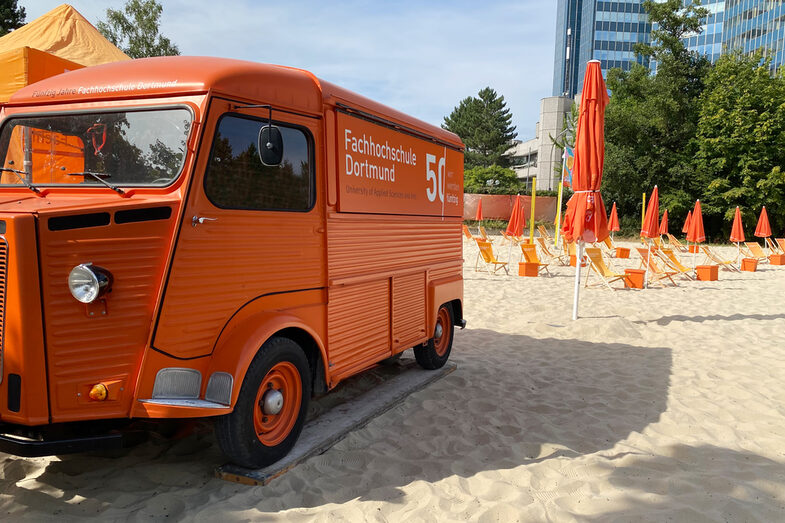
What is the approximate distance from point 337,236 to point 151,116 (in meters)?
1.58

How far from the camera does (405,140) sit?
5.55 meters

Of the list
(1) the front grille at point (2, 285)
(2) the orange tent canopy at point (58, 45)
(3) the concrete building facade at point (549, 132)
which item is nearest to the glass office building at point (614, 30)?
(3) the concrete building facade at point (549, 132)

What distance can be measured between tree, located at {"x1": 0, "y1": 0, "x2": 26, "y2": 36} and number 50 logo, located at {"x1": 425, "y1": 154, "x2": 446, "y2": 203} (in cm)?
2312

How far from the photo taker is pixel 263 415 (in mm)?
3861

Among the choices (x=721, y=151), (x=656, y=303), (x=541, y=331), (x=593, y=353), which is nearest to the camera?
(x=593, y=353)

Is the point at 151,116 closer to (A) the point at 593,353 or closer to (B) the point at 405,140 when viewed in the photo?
(B) the point at 405,140

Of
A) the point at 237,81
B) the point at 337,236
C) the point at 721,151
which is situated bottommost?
the point at 337,236

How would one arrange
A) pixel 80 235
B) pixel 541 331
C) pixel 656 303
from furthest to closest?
pixel 656 303 < pixel 541 331 < pixel 80 235

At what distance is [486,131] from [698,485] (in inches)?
2320

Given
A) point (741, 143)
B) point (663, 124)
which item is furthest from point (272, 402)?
point (663, 124)

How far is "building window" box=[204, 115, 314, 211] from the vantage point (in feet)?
11.3

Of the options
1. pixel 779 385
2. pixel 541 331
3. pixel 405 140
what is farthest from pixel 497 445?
pixel 541 331

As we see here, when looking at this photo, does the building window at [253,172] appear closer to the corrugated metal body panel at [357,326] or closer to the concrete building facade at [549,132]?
the corrugated metal body panel at [357,326]

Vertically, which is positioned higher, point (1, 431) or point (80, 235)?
point (80, 235)
